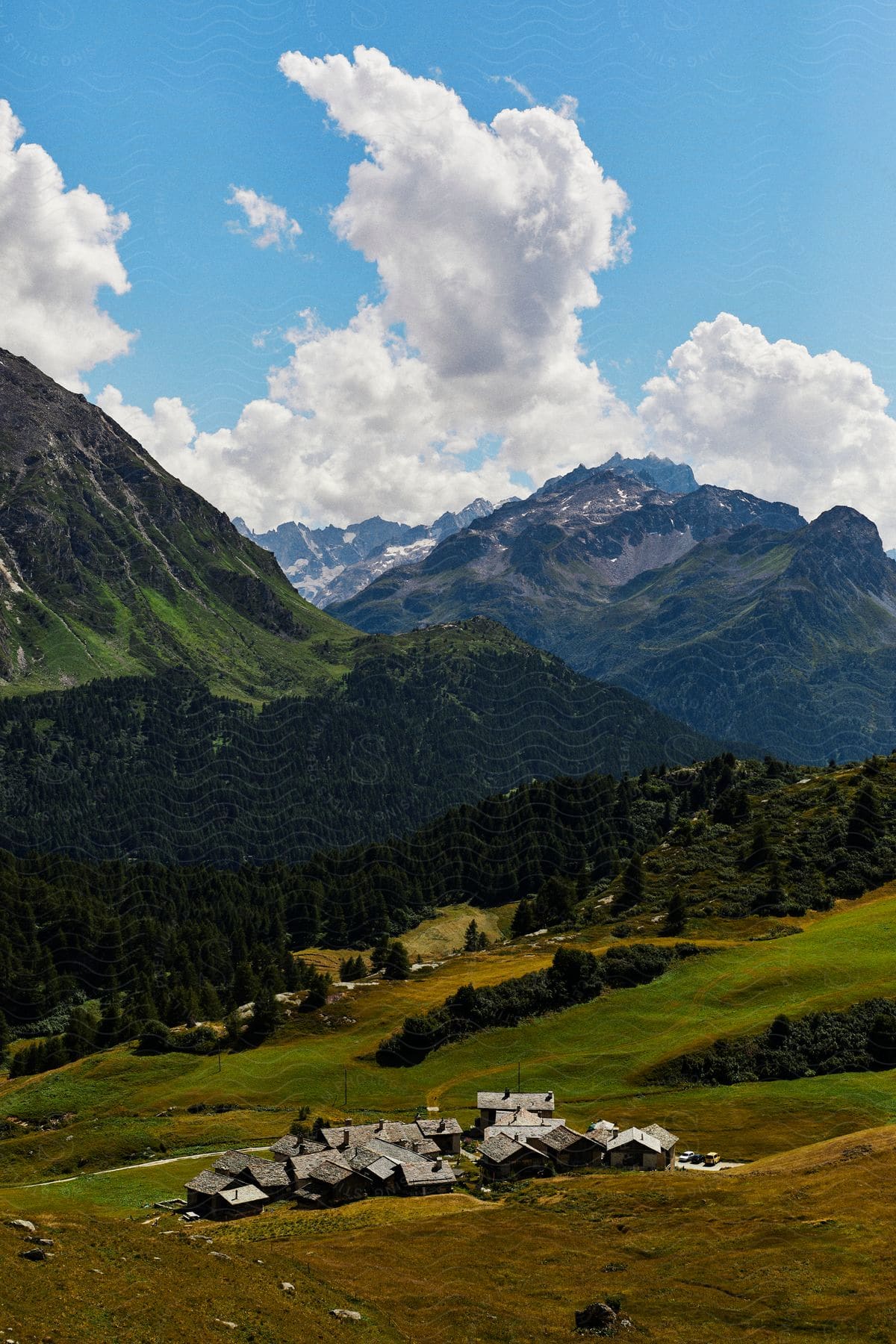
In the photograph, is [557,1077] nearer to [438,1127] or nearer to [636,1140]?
[438,1127]

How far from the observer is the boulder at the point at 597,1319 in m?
46.2

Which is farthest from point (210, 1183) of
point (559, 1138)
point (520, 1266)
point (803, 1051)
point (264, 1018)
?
point (264, 1018)

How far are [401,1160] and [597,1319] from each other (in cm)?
4062

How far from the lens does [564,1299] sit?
50812mm

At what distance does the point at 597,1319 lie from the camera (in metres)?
46.5

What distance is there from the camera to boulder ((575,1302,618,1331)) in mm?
46156

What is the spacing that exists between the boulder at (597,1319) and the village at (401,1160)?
36.2 metres

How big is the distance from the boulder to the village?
119 feet

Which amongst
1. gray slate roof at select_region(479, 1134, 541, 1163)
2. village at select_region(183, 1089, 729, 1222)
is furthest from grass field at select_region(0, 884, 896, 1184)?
gray slate roof at select_region(479, 1134, 541, 1163)

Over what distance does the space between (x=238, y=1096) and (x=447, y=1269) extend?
67183 mm

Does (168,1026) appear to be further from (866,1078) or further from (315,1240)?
(866,1078)

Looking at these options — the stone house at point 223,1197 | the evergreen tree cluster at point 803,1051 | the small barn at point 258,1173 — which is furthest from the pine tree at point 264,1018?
the evergreen tree cluster at point 803,1051

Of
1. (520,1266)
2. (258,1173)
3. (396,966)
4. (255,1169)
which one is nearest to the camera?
(520,1266)

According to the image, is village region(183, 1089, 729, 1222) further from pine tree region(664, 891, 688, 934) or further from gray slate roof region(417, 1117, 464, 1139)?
pine tree region(664, 891, 688, 934)
